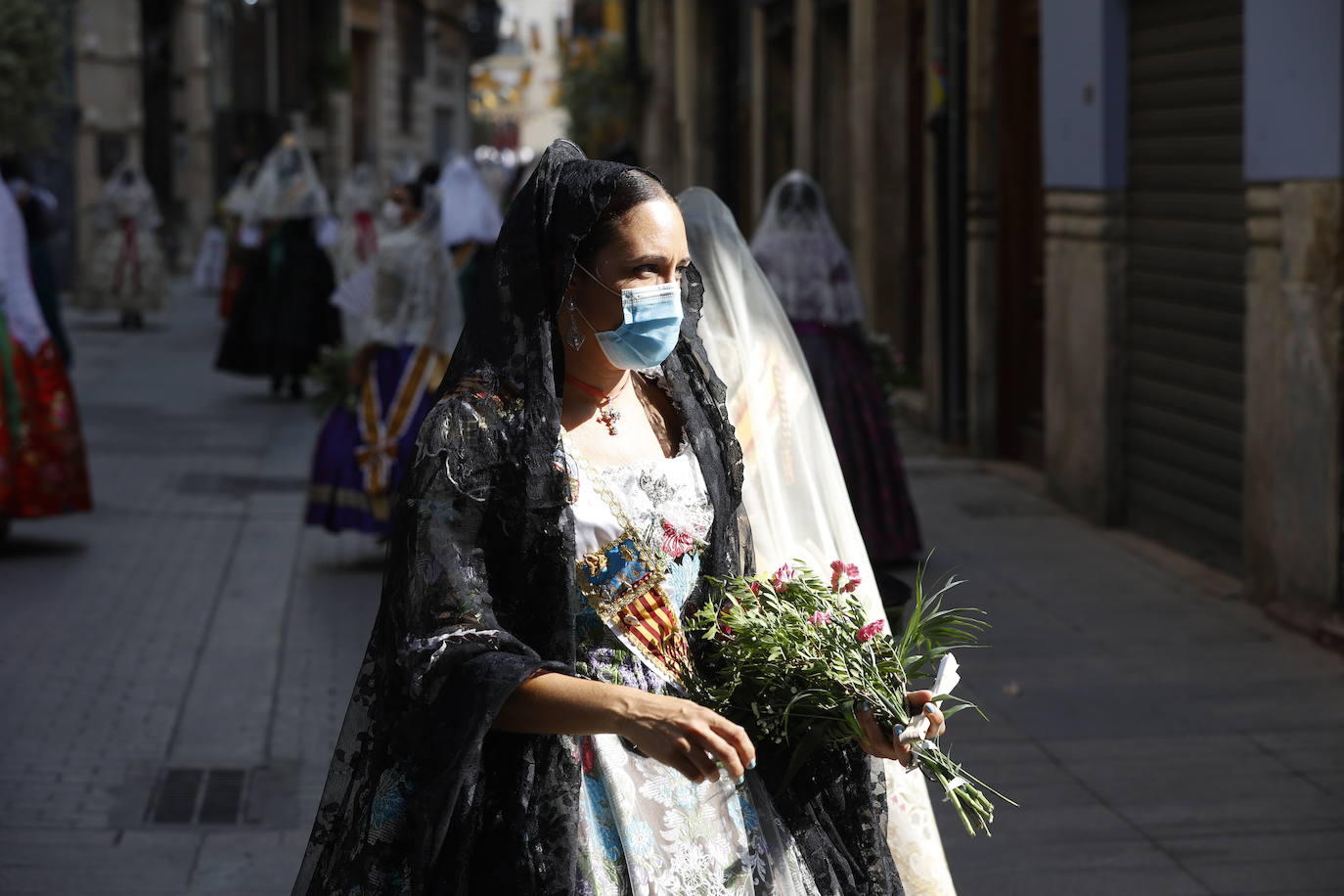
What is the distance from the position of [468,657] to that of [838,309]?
6.52m

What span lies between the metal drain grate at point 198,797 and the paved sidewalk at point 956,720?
0.16 feet

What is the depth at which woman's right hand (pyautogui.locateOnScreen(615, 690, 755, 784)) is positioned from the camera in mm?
2426

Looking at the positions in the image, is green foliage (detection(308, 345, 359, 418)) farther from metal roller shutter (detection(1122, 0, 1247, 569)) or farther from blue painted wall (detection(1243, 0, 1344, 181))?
blue painted wall (detection(1243, 0, 1344, 181))

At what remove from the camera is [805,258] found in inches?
348

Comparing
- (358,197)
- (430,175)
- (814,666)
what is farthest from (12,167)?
(814,666)

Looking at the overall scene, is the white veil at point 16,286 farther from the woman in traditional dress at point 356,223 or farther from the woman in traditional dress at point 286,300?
the woman in traditional dress at point 356,223

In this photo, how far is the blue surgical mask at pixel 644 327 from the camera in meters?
2.76

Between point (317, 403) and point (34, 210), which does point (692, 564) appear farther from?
point (34, 210)

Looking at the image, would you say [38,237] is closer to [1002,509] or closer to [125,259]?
[1002,509]

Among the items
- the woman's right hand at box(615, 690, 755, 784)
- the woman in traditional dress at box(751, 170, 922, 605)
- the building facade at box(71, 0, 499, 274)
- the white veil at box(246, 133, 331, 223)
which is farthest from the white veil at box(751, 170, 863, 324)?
the building facade at box(71, 0, 499, 274)

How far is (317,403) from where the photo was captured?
10125mm

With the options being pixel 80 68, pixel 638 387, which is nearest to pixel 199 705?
pixel 638 387

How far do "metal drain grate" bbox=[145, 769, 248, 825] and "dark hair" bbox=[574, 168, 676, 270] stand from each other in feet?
11.2

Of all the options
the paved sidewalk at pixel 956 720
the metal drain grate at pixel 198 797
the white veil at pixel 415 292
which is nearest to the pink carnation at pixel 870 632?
the paved sidewalk at pixel 956 720
